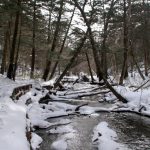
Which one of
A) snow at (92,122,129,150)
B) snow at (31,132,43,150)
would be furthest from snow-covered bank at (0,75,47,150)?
snow at (92,122,129,150)

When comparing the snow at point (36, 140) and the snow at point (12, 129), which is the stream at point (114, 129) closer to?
the snow at point (36, 140)

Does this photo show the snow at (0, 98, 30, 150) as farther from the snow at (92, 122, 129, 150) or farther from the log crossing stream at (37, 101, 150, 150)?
the snow at (92, 122, 129, 150)

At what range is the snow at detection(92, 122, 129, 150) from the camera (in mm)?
9766

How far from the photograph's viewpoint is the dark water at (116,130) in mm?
10197

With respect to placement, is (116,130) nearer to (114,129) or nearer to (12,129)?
(114,129)

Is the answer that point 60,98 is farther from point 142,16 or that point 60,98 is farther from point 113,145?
point 142,16

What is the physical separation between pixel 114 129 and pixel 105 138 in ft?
6.52

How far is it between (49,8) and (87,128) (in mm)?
22314

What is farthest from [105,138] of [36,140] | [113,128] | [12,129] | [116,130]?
[12,129]

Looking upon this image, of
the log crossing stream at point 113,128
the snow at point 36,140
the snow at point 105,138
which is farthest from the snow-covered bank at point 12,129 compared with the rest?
the snow at point 105,138

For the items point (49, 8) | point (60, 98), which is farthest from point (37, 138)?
point (49, 8)

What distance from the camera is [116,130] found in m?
12.3

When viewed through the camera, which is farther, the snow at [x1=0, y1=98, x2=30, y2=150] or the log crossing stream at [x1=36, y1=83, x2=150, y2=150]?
the log crossing stream at [x1=36, y1=83, x2=150, y2=150]

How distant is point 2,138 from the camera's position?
7312 millimetres
